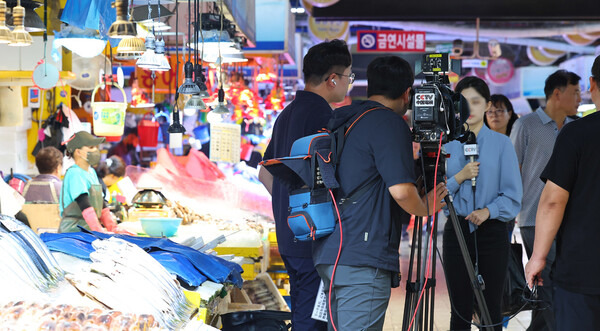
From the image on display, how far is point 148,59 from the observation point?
4.73m

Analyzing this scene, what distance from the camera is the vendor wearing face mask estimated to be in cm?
576

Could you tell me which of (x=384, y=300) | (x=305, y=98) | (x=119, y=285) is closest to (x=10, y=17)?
(x=305, y=98)

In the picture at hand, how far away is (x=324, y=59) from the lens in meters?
3.72

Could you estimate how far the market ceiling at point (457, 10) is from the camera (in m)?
9.03

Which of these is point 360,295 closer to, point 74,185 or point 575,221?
point 575,221

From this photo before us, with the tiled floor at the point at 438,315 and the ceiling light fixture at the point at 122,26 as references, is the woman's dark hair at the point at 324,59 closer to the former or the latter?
the ceiling light fixture at the point at 122,26

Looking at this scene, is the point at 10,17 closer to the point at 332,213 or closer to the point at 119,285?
the point at 119,285

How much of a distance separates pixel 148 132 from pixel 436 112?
10990 mm

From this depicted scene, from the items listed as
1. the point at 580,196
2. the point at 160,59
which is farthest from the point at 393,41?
the point at 580,196

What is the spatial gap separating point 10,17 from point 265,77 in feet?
19.7

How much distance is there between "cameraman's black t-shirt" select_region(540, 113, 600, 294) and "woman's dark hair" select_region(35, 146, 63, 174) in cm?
556

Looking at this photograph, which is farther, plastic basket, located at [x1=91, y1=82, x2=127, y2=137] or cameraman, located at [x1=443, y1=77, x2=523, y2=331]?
plastic basket, located at [x1=91, y1=82, x2=127, y2=137]

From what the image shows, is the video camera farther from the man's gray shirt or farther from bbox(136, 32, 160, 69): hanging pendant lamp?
bbox(136, 32, 160, 69): hanging pendant lamp

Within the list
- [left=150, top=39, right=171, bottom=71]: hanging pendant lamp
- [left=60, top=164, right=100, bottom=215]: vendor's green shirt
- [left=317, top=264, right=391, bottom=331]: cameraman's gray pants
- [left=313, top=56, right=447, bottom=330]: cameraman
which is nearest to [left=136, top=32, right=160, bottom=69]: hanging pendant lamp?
[left=150, top=39, right=171, bottom=71]: hanging pendant lamp
